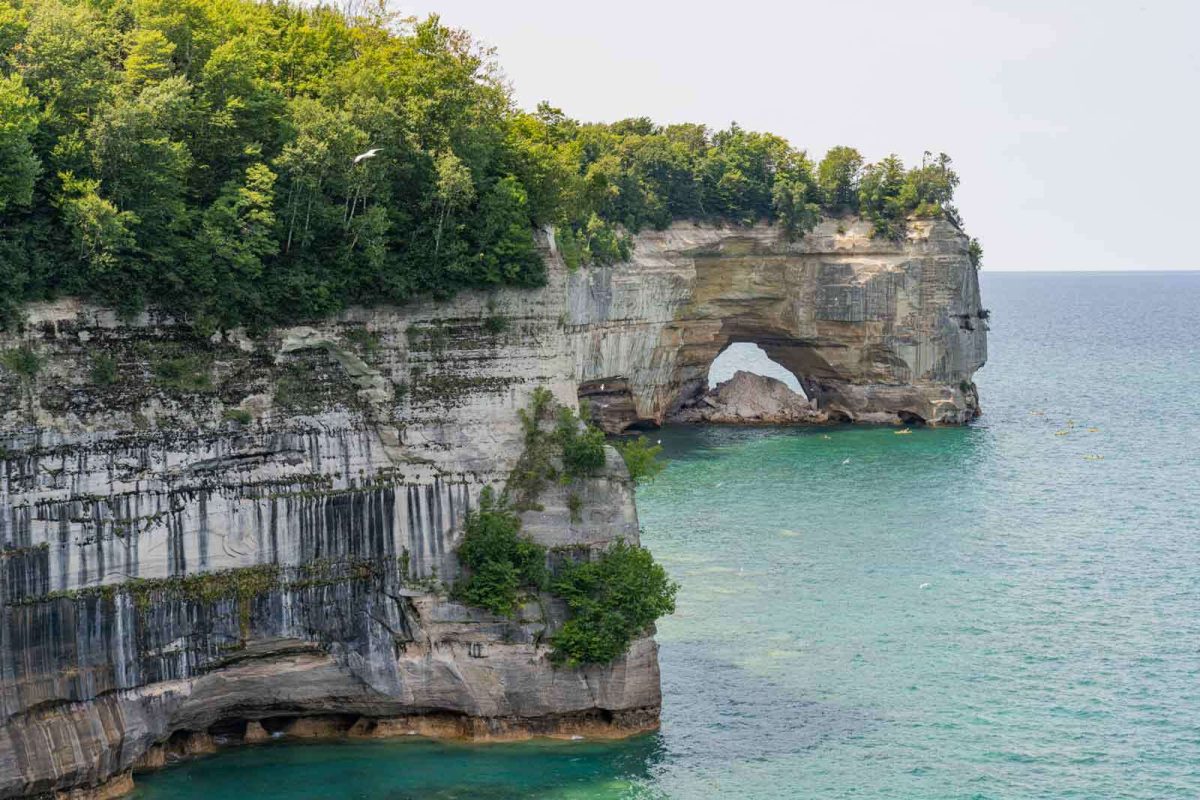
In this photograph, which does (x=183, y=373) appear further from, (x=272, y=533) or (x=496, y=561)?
(x=496, y=561)

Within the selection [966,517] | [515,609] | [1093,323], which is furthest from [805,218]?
[1093,323]

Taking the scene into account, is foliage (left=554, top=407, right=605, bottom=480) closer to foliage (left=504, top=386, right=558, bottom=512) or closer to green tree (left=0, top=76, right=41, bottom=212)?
foliage (left=504, top=386, right=558, bottom=512)

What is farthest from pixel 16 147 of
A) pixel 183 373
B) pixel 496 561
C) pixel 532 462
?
pixel 496 561

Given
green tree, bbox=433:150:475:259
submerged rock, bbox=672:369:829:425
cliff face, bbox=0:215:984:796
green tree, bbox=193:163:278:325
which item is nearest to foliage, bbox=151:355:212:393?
cliff face, bbox=0:215:984:796

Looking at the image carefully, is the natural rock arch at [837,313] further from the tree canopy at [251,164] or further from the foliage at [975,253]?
the tree canopy at [251,164]

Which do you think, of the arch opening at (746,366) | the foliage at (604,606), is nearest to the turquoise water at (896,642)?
the foliage at (604,606)

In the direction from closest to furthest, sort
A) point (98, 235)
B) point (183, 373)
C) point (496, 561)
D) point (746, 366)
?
point (98, 235) → point (183, 373) → point (496, 561) → point (746, 366)

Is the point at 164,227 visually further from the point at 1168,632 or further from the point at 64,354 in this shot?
the point at 1168,632
